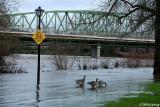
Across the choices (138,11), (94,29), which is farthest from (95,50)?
(138,11)

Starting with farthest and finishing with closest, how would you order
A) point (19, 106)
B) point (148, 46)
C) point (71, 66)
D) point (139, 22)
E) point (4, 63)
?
point (148, 46)
point (71, 66)
point (4, 63)
point (139, 22)
point (19, 106)

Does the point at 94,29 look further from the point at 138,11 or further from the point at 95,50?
the point at 138,11

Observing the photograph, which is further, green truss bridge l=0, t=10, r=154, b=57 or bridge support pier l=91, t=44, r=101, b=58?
bridge support pier l=91, t=44, r=101, b=58

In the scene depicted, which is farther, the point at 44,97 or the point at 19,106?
the point at 44,97

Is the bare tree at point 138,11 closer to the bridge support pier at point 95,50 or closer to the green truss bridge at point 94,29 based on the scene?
the green truss bridge at point 94,29

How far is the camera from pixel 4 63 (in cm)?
5247

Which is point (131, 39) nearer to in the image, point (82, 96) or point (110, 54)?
point (110, 54)

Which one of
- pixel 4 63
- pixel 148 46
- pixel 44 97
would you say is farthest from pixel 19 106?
pixel 148 46

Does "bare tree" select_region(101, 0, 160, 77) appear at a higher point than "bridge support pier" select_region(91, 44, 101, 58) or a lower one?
higher

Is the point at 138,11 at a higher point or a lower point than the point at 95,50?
higher

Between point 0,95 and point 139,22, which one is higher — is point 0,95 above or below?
below

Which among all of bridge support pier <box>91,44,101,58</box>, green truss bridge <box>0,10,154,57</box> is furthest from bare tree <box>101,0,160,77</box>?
bridge support pier <box>91,44,101,58</box>

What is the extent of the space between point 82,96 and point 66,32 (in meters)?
97.2

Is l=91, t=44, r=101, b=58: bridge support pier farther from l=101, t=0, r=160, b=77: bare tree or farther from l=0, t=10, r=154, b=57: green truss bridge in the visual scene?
l=101, t=0, r=160, b=77: bare tree
